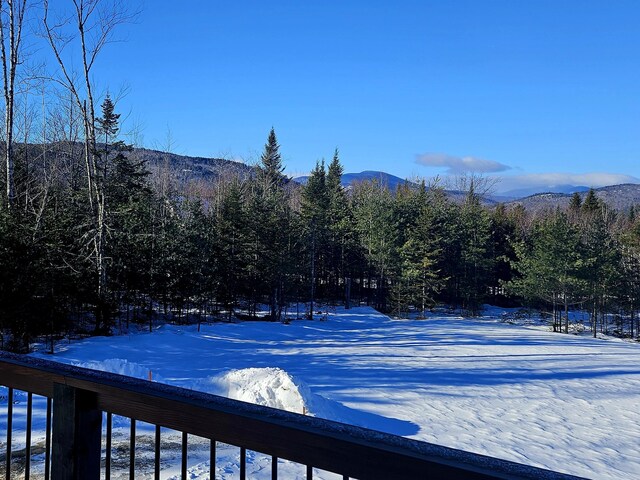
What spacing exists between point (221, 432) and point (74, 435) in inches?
23.8

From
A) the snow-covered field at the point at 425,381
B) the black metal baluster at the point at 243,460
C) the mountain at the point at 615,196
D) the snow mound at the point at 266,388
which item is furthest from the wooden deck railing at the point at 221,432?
the mountain at the point at 615,196

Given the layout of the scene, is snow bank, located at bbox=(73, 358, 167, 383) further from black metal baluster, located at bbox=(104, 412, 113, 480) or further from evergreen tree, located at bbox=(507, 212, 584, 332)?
evergreen tree, located at bbox=(507, 212, 584, 332)

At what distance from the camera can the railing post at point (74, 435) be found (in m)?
1.63

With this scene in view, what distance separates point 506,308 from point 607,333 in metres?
10.9

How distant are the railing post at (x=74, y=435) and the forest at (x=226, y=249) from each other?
12.9m

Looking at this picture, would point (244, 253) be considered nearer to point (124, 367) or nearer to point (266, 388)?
point (124, 367)

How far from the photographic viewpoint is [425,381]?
1531 cm

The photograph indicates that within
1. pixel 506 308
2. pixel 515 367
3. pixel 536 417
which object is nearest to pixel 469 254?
pixel 506 308

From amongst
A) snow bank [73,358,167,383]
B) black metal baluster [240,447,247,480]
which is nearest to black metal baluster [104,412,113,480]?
black metal baluster [240,447,247,480]

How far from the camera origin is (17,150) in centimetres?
2198

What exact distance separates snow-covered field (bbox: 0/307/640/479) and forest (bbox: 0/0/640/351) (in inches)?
83.6

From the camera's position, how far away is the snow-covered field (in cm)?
988

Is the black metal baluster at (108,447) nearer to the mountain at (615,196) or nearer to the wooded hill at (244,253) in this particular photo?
the wooded hill at (244,253)

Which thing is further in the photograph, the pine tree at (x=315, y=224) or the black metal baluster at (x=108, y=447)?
the pine tree at (x=315, y=224)
